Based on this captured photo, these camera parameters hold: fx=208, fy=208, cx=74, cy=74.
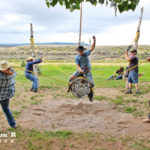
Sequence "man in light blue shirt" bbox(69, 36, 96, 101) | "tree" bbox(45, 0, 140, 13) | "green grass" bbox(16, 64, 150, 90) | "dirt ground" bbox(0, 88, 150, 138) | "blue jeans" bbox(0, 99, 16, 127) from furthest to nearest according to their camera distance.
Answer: "green grass" bbox(16, 64, 150, 90) < "man in light blue shirt" bbox(69, 36, 96, 101) < "dirt ground" bbox(0, 88, 150, 138) < "blue jeans" bbox(0, 99, 16, 127) < "tree" bbox(45, 0, 140, 13)

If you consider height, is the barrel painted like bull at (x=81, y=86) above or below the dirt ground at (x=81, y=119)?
above

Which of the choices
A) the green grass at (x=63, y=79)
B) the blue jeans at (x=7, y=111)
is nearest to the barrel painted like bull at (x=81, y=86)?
the green grass at (x=63, y=79)

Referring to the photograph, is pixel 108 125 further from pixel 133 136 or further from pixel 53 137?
pixel 53 137

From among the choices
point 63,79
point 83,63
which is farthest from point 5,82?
point 63,79

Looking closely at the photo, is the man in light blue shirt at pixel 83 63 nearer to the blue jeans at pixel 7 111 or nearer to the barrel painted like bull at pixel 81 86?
the barrel painted like bull at pixel 81 86

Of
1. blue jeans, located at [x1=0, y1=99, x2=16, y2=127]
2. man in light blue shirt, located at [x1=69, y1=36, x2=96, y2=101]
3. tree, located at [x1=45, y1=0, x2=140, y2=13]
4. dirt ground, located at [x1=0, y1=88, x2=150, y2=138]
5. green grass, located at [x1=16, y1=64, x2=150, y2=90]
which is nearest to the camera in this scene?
tree, located at [x1=45, y1=0, x2=140, y2=13]

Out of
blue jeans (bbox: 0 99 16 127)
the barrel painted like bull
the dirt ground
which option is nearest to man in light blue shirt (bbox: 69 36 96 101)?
the barrel painted like bull

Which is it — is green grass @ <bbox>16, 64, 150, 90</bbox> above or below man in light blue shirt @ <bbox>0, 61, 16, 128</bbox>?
below

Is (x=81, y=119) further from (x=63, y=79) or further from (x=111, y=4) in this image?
(x=63, y=79)

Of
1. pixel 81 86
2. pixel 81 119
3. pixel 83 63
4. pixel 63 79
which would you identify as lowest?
pixel 63 79

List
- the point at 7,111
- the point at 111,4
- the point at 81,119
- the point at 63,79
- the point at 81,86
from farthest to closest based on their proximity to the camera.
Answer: the point at 63,79, the point at 81,86, the point at 81,119, the point at 7,111, the point at 111,4

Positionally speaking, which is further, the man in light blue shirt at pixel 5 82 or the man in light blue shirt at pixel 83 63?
the man in light blue shirt at pixel 83 63

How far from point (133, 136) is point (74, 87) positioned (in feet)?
8.97

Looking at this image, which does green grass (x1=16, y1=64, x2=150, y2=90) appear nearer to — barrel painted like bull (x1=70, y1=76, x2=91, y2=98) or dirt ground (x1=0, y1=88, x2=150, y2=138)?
barrel painted like bull (x1=70, y1=76, x2=91, y2=98)
